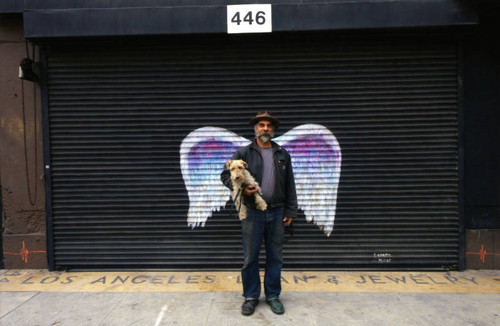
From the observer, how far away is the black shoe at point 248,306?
3.60 metres

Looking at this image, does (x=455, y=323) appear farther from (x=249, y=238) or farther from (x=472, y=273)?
(x=249, y=238)

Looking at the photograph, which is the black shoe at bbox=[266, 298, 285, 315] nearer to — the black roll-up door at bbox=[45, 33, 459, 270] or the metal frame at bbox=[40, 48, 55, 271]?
the black roll-up door at bbox=[45, 33, 459, 270]

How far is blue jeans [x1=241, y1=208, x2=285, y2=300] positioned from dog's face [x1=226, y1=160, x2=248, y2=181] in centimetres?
40

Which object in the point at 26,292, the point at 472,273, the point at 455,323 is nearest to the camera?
the point at 455,323

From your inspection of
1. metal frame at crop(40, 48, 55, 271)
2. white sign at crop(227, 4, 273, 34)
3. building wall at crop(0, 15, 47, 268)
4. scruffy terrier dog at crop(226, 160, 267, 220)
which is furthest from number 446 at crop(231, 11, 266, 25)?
building wall at crop(0, 15, 47, 268)

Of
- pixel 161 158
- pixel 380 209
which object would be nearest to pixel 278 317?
pixel 380 209

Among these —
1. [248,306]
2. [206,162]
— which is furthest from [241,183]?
[206,162]

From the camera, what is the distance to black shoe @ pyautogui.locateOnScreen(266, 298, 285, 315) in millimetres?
3618

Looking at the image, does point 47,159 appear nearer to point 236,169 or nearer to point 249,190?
point 236,169

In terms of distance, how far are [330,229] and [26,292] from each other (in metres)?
4.18

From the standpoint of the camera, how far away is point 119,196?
16.6ft

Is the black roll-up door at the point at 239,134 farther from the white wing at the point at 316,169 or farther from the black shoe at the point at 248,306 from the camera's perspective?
the black shoe at the point at 248,306

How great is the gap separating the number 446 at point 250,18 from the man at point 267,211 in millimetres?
1741

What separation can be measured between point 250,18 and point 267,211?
277 centimetres
